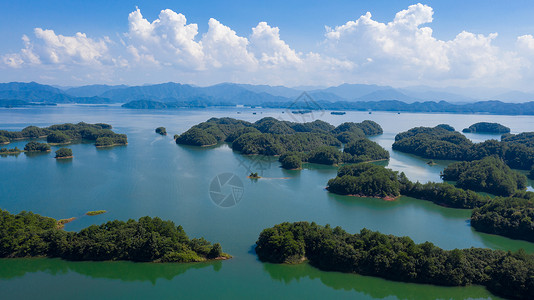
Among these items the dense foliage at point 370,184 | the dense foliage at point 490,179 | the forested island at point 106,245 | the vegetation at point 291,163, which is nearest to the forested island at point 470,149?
the dense foliage at point 490,179

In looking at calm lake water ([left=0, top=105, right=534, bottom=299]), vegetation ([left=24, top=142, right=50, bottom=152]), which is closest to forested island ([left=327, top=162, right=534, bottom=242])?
calm lake water ([left=0, top=105, right=534, bottom=299])

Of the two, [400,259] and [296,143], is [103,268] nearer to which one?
[400,259]

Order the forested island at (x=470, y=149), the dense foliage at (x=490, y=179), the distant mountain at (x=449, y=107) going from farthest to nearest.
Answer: the distant mountain at (x=449, y=107) < the forested island at (x=470, y=149) < the dense foliage at (x=490, y=179)

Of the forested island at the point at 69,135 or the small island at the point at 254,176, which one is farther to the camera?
the forested island at the point at 69,135

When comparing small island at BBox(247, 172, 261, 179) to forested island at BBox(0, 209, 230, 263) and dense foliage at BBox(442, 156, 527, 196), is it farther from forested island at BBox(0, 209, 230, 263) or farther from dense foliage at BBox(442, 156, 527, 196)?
dense foliage at BBox(442, 156, 527, 196)

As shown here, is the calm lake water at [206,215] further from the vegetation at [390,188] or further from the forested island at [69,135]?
the forested island at [69,135]

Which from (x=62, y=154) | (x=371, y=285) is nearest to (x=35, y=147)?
(x=62, y=154)
